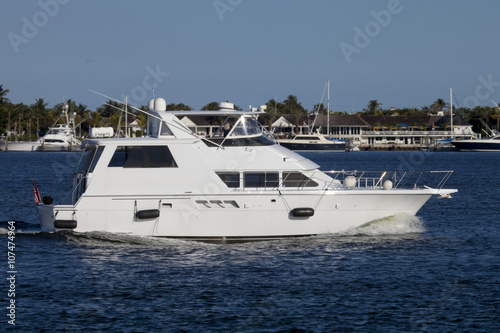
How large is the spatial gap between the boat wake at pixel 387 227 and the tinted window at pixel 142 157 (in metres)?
5.66

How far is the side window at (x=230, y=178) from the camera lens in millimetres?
21281

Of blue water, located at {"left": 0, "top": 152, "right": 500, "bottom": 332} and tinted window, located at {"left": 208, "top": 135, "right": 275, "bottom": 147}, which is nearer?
blue water, located at {"left": 0, "top": 152, "right": 500, "bottom": 332}

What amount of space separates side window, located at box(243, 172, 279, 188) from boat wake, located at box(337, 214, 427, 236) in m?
2.53

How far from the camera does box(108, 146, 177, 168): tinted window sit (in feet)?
69.2

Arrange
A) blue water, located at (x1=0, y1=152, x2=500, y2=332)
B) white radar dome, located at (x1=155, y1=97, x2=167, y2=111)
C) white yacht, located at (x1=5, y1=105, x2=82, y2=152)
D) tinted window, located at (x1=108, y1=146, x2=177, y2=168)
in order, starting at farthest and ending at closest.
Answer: white yacht, located at (x1=5, y1=105, x2=82, y2=152) < white radar dome, located at (x1=155, y1=97, x2=167, y2=111) < tinted window, located at (x1=108, y1=146, x2=177, y2=168) < blue water, located at (x1=0, y1=152, x2=500, y2=332)

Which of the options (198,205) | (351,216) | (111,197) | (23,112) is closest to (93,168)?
(111,197)

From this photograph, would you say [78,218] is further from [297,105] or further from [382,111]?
[382,111]

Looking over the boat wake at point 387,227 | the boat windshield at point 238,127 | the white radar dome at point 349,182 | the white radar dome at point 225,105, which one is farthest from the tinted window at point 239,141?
the boat wake at point 387,227

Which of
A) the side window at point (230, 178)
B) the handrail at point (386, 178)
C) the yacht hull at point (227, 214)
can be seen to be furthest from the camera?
the handrail at point (386, 178)

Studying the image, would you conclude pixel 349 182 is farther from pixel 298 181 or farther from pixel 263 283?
pixel 263 283

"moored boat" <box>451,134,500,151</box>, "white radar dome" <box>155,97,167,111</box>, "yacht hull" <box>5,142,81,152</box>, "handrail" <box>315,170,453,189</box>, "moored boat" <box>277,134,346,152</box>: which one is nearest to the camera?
"handrail" <box>315,170,453,189</box>

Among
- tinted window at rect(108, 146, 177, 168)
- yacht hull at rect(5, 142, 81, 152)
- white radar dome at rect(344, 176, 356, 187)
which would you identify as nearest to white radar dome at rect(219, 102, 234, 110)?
tinted window at rect(108, 146, 177, 168)

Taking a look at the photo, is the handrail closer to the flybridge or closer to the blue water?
the blue water

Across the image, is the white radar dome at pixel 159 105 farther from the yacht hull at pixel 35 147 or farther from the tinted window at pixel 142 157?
the yacht hull at pixel 35 147
